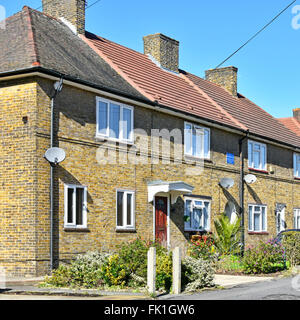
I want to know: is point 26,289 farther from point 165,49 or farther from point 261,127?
point 261,127

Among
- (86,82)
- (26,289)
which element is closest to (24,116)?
(86,82)

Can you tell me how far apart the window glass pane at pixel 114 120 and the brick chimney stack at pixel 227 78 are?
44.6 feet

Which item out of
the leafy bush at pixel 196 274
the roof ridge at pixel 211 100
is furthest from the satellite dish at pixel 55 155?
the roof ridge at pixel 211 100

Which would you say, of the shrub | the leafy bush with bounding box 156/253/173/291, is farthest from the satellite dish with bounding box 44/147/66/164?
the leafy bush with bounding box 156/253/173/291

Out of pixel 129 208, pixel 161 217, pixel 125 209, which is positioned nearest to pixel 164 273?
pixel 125 209

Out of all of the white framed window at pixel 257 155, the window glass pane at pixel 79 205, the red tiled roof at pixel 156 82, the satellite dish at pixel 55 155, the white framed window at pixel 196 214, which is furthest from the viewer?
the white framed window at pixel 257 155

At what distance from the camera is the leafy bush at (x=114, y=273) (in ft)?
45.7

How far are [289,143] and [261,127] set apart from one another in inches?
84.2

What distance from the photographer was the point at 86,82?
17.6m

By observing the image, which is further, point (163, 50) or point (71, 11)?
point (163, 50)

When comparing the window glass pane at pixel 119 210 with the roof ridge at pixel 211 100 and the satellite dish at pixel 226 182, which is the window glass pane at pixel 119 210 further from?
the roof ridge at pixel 211 100

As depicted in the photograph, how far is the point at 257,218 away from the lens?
90.4 ft

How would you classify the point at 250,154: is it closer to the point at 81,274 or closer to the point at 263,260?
the point at 263,260

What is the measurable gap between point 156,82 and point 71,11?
4356 mm
